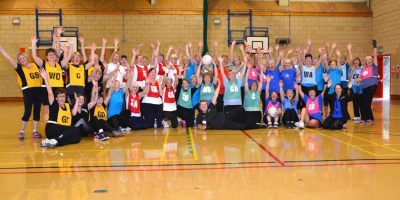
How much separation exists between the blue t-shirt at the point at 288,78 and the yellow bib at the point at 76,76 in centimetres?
489

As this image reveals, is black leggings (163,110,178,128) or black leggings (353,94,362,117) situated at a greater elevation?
black leggings (353,94,362,117)

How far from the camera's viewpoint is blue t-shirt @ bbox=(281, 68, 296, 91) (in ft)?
32.5

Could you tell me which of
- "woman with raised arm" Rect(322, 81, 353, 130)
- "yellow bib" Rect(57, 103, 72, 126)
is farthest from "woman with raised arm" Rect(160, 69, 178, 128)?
"woman with raised arm" Rect(322, 81, 353, 130)

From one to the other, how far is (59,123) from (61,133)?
19 cm

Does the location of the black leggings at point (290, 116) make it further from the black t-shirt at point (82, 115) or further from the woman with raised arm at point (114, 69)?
the black t-shirt at point (82, 115)

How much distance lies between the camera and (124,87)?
9086mm

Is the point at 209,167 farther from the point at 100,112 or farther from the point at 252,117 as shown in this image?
the point at 252,117

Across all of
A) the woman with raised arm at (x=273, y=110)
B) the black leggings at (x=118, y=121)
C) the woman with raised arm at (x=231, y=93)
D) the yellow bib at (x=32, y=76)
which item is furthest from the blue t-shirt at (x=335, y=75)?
the yellow bib at (x=32, y=76)

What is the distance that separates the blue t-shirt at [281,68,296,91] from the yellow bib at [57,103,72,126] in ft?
17.6

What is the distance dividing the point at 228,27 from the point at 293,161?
14.4m

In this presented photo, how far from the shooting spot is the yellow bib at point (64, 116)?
6.98 metres

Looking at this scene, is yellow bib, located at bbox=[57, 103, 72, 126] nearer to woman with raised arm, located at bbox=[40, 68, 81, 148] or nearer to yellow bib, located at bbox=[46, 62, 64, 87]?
woman with raised arm, located at bbox=[40, 68, 81, 148]

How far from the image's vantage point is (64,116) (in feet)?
23.1

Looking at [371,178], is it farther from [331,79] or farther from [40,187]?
[331,79]
